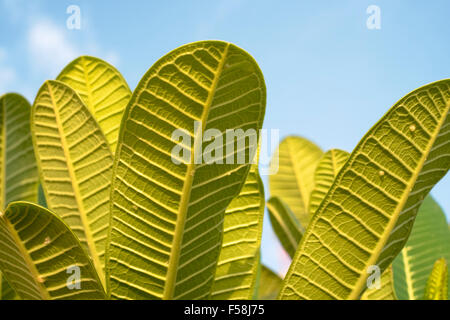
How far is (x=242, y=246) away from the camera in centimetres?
100

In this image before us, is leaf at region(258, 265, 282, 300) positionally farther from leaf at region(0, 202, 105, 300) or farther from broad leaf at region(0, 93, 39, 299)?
leaf at region(0, 202, 105, 300)

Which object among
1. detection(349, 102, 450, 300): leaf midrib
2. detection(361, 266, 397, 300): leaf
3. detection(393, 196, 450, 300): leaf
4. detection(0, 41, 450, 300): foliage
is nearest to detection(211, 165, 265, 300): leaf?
detection(0, 41, 450, 300): foliage

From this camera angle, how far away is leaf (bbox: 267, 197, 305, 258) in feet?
4.52

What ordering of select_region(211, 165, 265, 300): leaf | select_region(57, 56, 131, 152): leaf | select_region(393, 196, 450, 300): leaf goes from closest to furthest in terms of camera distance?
select_region(211, 165, 265, 300): leaf, select_region(57, 56, 131, 152): leaf, select_region(393, 196, 450, 300): leaf

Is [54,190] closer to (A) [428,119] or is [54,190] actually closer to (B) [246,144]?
(B) [246,144]

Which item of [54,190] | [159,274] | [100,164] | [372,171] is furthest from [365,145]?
[54,190]

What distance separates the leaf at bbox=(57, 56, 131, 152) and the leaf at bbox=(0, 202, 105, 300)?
0.39 m

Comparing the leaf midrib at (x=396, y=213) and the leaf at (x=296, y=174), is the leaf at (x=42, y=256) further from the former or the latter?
the leaf at (x=296, y=174)

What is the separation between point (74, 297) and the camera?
2.92 ft

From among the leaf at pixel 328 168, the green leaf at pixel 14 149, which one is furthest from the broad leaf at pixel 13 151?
the leaf at pixel 328 168

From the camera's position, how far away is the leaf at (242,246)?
0.99m

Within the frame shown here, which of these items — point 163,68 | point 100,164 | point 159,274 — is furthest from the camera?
point 100,164
